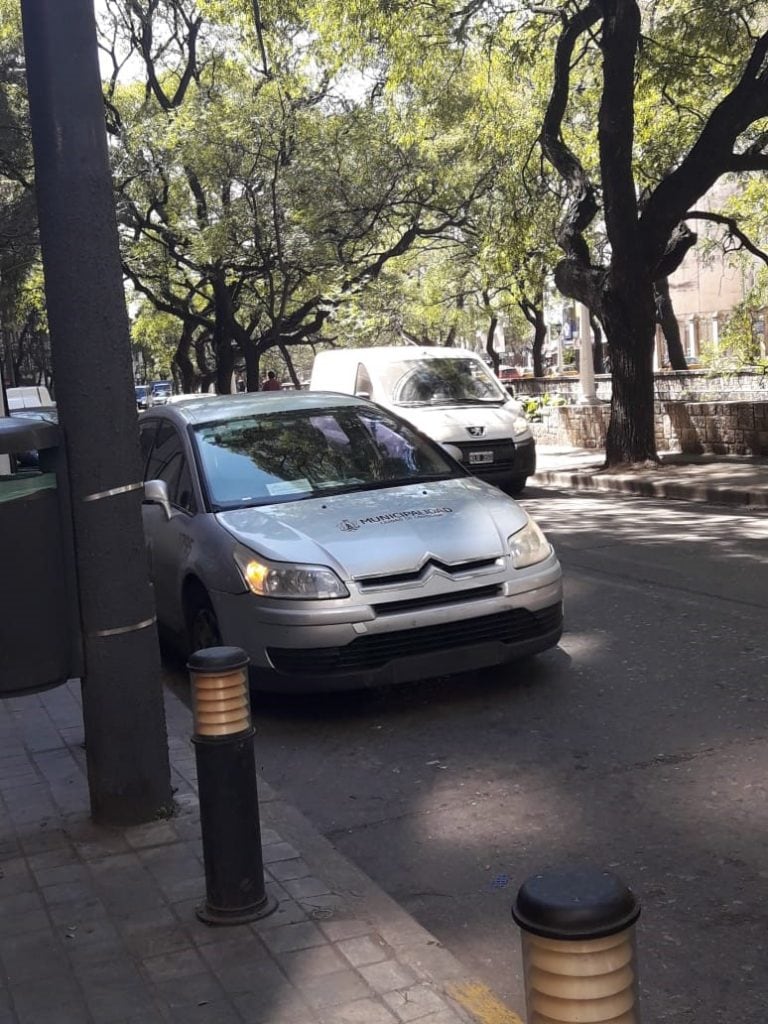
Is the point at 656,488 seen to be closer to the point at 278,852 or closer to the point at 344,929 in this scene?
the point at 278,852

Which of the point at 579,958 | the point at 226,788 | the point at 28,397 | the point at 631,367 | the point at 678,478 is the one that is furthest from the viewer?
the point at 28,397

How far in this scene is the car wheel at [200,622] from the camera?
6.45 metres

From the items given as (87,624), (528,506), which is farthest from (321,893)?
(528,506)

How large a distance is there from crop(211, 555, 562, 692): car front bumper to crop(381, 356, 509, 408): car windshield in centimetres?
1018

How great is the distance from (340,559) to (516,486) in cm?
1064

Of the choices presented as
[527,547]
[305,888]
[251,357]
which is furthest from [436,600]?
[251,357]

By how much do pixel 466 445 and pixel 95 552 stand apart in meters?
11.2

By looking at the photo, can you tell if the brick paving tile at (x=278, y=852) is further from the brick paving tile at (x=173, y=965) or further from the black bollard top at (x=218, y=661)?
the black bollard top at (x=218, y=661)

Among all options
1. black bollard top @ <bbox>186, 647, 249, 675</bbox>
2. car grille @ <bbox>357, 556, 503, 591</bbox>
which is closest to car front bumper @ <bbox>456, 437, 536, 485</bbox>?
car grille @ <bbox>357, 556, 503, 591</bbox>

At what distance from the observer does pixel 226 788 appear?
3703 mm

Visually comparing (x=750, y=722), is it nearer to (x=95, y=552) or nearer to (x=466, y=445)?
(x=95, y=552)

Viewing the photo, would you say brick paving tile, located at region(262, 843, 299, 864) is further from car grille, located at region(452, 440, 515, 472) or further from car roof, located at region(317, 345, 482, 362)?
car roof, located at region(317, 345, 482, 362)

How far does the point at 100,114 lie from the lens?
434cm

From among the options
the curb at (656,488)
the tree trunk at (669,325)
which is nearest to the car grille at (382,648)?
the curb at (656,488)
